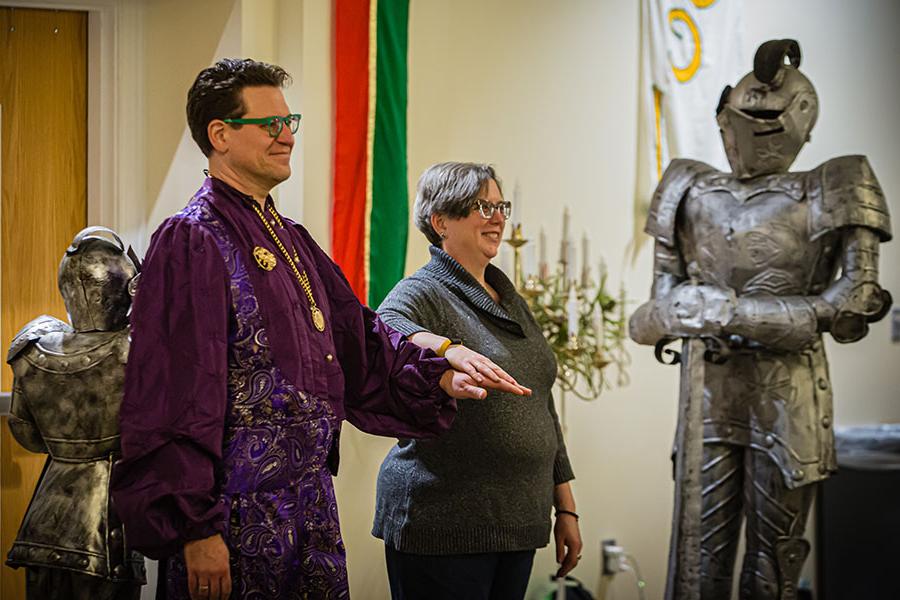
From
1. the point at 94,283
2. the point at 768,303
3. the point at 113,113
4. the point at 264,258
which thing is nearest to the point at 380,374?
the point at 264,258

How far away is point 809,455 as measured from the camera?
3000 mm

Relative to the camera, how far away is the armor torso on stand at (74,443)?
2.06 meters

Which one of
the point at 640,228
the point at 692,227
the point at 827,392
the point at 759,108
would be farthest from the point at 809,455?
the point at 640,228

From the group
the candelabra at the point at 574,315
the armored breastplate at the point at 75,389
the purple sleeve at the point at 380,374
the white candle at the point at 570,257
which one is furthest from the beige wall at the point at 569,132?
the purple sleeve at the point at 380,374

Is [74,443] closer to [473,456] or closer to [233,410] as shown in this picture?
[233,410]

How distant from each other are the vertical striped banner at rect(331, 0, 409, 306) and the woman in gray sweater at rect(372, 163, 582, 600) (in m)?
1.02

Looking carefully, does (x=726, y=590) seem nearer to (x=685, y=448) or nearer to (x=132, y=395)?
(x=685, y=448)

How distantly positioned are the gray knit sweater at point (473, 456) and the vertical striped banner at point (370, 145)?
1.10m

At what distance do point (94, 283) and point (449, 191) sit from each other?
780 mm

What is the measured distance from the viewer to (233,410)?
5.69 ft

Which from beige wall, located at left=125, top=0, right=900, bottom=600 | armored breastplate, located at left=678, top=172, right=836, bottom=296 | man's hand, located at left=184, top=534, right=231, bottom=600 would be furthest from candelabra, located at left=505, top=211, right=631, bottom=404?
man's hand, located at left=184, top=534, right=231, bottom=600

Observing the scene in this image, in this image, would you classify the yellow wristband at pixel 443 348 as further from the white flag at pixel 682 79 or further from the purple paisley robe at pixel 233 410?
the white flag at pixel 682 79

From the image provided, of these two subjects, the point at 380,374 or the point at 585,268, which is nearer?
the point at 380,374

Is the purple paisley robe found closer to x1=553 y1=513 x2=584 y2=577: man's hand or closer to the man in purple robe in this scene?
the man in purple robe
